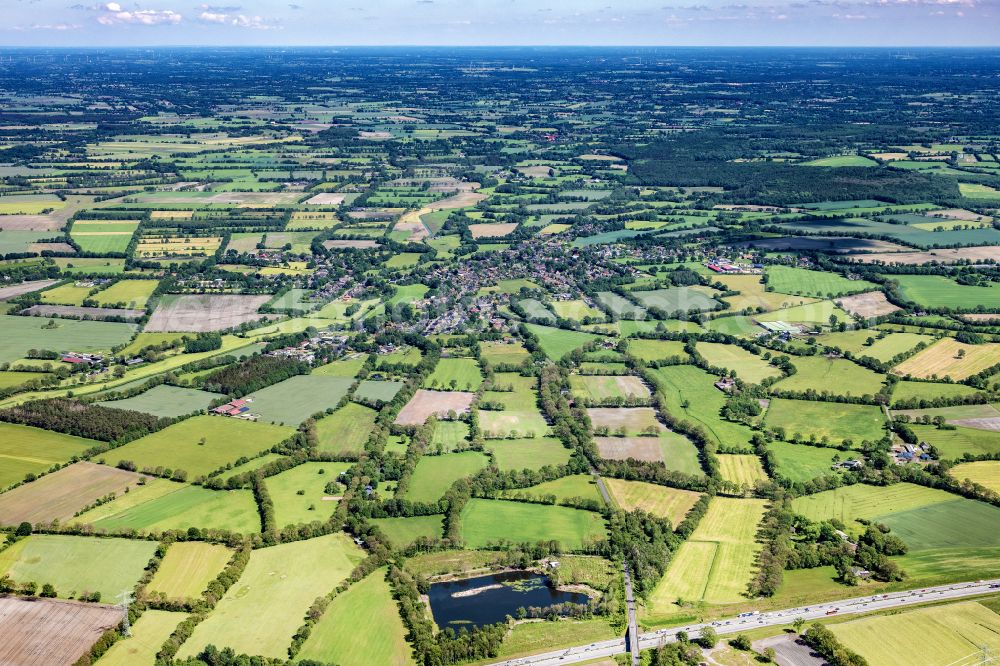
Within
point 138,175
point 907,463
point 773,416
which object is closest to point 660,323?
point 773,416

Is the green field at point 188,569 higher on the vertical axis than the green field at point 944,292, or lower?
lower

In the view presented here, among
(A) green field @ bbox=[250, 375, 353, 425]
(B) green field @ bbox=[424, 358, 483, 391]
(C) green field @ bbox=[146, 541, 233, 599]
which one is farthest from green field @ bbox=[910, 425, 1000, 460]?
(C) green field @ bbox=[146, 541, 233, 599]

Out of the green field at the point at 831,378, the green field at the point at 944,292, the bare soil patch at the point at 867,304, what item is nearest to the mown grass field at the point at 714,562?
the green field at the point at 831,378

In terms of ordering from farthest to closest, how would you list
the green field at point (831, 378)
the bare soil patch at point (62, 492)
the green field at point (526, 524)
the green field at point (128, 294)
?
the green field at point (128, 294) < the green field at point (831, 378) < the bare soil patch at point (62, 492) < the green field at point (526, 524)

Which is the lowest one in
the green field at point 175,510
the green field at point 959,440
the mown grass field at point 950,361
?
the green field at point 175,510

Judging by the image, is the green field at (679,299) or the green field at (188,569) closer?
the green field at (188,569)

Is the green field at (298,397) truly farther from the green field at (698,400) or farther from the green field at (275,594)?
the green field at (698,400)

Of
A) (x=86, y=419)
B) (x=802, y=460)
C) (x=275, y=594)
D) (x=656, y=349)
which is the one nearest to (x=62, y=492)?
(x=86, y=419)

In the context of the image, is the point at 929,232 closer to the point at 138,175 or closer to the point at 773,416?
the point at 773,416
